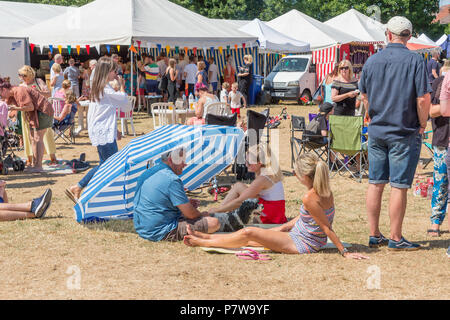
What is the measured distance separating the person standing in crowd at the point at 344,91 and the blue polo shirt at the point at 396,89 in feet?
12.2

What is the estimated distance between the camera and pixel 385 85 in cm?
484

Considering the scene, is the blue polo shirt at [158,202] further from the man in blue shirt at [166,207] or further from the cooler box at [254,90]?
the cooler box at [254,90]

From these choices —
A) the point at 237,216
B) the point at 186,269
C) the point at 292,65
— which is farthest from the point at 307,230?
the point at 292,65

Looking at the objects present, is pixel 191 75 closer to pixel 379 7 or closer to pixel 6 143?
pixel 6 143

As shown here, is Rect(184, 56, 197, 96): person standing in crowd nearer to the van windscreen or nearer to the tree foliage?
the van windscreen

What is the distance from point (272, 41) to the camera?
70.0 ft

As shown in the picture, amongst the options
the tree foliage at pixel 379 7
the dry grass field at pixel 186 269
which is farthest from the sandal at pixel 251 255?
the tree foliage at pixel 379 7

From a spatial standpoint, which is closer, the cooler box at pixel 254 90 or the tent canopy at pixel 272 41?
the cooler box at pixel 254 90

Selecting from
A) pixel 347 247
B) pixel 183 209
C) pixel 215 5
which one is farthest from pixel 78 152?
pixel 215 5

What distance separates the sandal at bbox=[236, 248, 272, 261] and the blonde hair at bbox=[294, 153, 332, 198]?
2.36ft

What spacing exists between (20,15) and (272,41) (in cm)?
1012

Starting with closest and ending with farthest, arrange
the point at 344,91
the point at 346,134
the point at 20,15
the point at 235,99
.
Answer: the point at 346,134 → the point at 344,91 → the point at 235,99 → the point at 20,15

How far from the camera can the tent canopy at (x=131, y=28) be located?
1562 cm

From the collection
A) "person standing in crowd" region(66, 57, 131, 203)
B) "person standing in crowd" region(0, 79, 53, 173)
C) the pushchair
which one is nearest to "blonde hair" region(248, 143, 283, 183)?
"person standing in crowd" region(66, 57, 131, 203)
